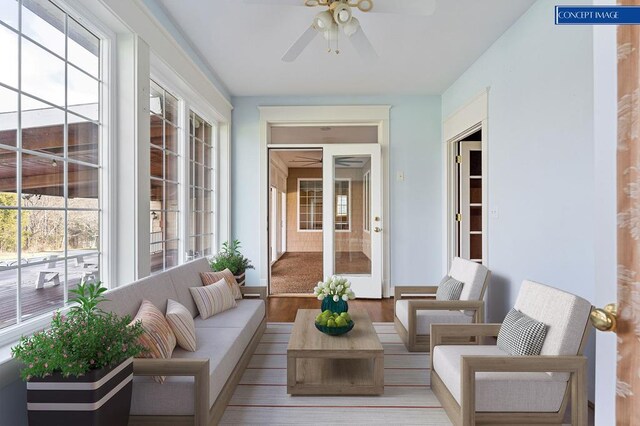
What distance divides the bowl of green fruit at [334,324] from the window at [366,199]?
2.72 metres

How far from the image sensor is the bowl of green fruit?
8.33 ft

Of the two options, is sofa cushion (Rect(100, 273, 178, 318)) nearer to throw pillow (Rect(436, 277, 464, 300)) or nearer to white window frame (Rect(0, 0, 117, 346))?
white window frame (Rect(0, 0, 117, 346))

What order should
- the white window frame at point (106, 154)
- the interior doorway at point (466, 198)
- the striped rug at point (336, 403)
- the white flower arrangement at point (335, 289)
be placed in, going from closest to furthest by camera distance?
the striped rug at point (336, 403) < the white window frame at point (106, 154) < the white flower arrangement at point (335, 289) < the interior doorway at point (466, 198)

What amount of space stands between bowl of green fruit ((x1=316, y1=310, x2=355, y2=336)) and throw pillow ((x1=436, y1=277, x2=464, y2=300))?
3.89 feet

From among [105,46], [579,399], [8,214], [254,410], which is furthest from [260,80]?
[579,399]

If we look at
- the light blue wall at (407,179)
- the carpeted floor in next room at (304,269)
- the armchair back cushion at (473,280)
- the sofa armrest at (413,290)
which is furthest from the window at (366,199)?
the armchair back cushion at (473,280)

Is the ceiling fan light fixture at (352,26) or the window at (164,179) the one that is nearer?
the ceiling fan light fixture at (352,26)

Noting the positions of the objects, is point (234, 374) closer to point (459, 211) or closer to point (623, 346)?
point (623, 346)

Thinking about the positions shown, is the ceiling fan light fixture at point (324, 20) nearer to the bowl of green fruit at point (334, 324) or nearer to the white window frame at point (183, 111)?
the white window frame at point (183, 111)

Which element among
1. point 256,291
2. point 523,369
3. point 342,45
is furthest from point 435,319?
point 342,45

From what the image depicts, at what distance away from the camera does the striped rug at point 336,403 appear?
6.97 ft

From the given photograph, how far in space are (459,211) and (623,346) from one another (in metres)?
4.22

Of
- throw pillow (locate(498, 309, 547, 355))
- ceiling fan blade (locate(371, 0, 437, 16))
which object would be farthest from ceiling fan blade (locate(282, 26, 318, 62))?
throw pillow (locate(498, 309, 547, 355))

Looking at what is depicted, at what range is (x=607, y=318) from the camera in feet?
2.84
